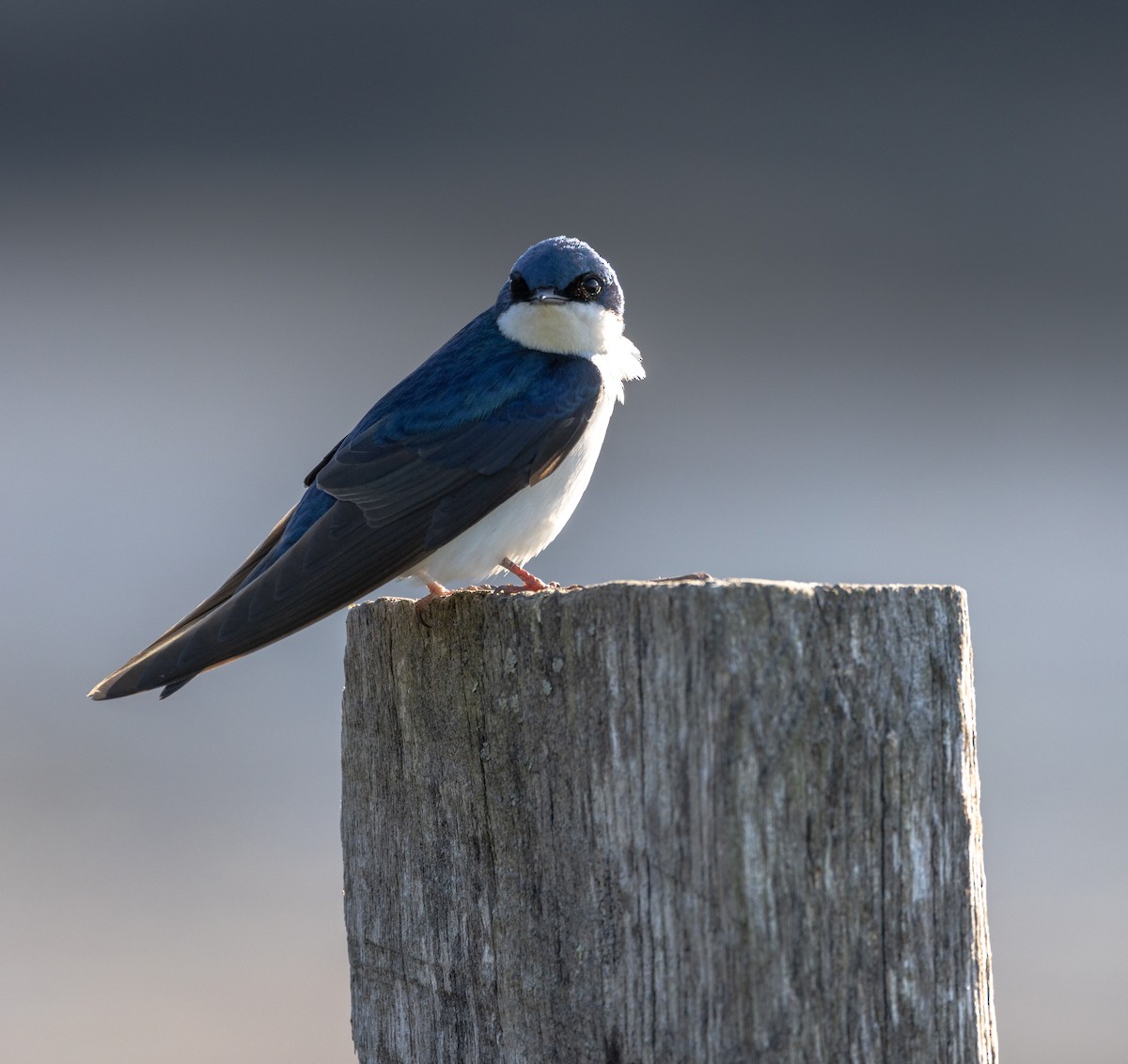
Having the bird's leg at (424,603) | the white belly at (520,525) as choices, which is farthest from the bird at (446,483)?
the bird's leg at (424,603)

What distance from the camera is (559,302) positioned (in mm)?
3533

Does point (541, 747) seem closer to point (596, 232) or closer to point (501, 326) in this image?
point (501, 326)

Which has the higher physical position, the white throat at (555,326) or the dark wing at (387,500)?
the white throat at (555,326)

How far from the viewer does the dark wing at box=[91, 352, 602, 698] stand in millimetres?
2766

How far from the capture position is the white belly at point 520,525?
3.10 m

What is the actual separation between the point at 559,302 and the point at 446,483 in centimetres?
69

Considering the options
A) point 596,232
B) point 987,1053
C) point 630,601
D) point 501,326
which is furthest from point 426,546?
point 596,232

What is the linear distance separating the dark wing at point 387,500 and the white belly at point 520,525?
45mm

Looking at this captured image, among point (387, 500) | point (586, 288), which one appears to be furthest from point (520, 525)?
point (586, 288)

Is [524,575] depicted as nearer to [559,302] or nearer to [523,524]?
[523,524]

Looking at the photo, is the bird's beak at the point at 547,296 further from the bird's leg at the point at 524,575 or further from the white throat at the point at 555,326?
the bird's leg at the point at 524,575

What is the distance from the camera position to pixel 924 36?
1129 cm

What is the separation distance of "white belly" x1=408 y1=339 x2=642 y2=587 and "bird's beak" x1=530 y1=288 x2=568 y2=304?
30 centimetres

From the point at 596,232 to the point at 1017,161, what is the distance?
3.44m
